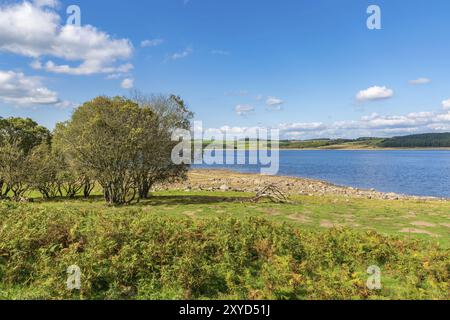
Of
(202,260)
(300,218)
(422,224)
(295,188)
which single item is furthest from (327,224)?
(295,188)

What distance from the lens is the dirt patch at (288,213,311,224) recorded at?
18422 millimetres

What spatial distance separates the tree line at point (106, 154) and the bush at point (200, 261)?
475 inches

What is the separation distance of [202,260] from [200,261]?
0.34 ft

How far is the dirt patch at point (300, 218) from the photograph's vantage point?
18422 millimetres

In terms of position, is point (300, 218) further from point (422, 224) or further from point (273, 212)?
point (422, 224)

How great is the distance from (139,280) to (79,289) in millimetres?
1580

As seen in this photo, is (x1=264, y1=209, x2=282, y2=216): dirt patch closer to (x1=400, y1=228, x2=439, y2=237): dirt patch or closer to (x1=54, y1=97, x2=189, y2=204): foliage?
(x1=400, y1=228, x2=439, y2=237): dirt patch

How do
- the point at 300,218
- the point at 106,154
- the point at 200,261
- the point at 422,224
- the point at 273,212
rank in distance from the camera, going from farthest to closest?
the point at 106,154
the point at 273,212
the point at 300,218
the point at 422,224
the point at 200,261

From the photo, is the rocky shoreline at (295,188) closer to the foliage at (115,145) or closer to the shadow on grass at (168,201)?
the shadow on grass at (168,201)

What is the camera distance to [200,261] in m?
10.4

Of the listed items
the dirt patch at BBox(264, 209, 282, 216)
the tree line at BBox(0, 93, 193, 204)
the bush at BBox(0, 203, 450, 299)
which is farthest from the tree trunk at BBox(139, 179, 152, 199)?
the bush at BBox(0, 203, 450, 299)
